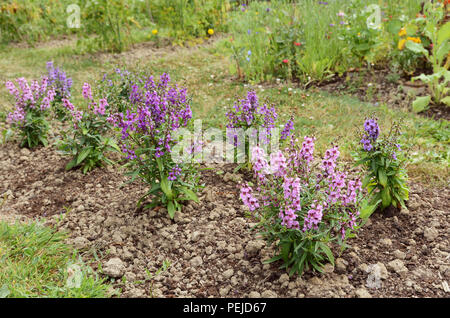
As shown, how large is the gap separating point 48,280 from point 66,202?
0.97m

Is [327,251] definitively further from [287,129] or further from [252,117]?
[252,117]

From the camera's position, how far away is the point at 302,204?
228 cm

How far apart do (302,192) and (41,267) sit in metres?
1.68

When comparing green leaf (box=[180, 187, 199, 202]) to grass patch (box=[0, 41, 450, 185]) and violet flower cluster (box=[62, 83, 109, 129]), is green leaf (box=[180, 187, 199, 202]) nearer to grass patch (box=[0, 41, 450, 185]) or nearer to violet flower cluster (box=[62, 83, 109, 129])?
grass patch (box=[0, 41, 450, 185])

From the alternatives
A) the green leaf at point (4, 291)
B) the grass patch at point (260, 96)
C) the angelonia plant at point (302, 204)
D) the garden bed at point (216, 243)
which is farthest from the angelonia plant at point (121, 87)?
the angelonia plant at point (302, 204)

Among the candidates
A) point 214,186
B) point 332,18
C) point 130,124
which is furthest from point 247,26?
point 130,124

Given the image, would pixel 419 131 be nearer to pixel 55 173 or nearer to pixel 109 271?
pixel 109 271

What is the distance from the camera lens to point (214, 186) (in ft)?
11.2

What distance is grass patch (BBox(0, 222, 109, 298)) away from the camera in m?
2.36

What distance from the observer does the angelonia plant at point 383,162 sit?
2641 millimetres

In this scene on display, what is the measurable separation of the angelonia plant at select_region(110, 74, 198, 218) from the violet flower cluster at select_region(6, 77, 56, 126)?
4.88 ft

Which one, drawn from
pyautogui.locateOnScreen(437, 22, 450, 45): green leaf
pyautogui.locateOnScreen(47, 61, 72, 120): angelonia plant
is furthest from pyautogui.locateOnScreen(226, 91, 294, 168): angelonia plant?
pyautogui.locateOnScreen(437, 22, 450, 45): green leaf

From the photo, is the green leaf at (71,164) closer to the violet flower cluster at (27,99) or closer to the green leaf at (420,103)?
the violet flower cluster at (27,99)

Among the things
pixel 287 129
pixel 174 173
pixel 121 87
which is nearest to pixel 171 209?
pixel 174 173
